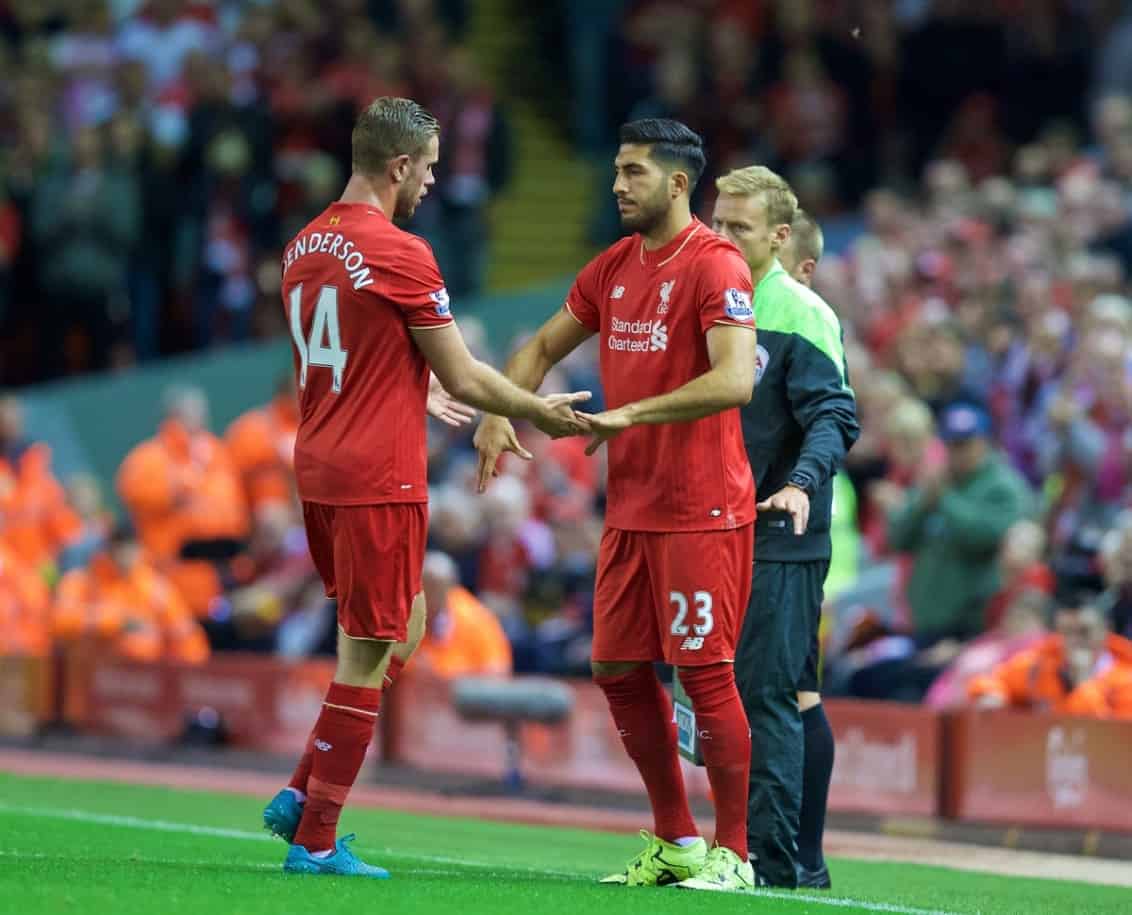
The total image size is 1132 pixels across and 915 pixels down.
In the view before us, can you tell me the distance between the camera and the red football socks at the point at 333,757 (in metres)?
7.25

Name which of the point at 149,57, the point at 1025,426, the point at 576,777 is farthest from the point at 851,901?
the point at 149,57

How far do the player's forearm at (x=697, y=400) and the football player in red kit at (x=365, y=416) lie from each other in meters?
0.39

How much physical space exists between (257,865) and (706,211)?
36.8 feet

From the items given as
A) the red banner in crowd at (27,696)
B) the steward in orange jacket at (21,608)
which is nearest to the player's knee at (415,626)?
the red banner in crowd at (27,696)

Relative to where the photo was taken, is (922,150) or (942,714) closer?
(942,714)

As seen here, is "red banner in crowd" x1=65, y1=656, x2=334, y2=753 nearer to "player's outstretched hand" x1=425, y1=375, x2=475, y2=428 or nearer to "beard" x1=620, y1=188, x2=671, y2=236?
"player's outstretched hand" x1=425, y1=375, x2=475, y2=428

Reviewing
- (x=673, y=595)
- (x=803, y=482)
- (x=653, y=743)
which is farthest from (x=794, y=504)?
(x=653, y=743)

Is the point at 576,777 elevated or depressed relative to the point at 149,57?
depressed

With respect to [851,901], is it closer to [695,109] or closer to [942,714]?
[942,714]

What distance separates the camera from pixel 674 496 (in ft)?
24.4

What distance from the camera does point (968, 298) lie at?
1514cm

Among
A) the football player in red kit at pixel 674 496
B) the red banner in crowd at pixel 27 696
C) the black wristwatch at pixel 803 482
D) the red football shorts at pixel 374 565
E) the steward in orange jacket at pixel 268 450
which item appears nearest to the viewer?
the red football shorts at pixel 374 565

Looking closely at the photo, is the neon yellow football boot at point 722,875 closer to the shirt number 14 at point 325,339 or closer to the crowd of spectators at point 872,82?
the shirt number 14 at point 325,339

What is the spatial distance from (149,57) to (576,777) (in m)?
9.90
